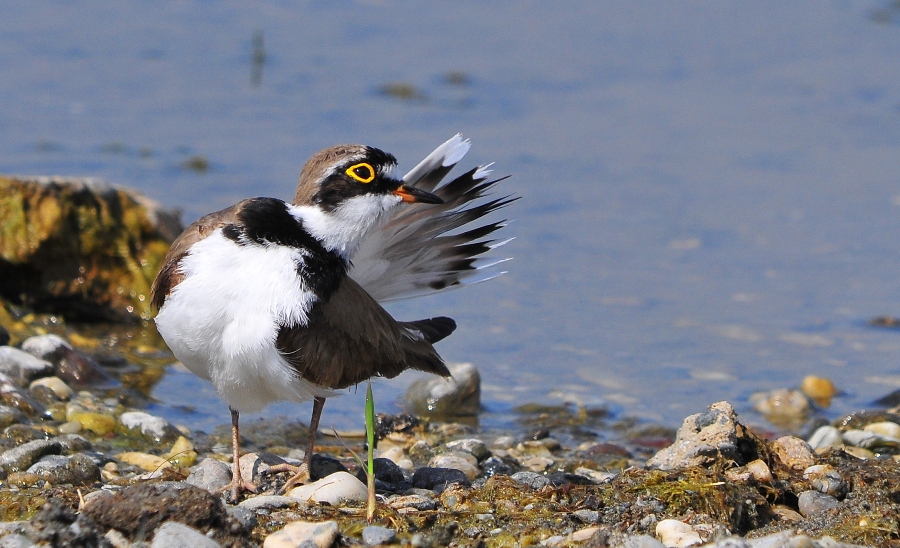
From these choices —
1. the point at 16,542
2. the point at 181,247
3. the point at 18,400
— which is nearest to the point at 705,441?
the point at 181,247

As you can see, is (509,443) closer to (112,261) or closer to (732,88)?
(112,261)

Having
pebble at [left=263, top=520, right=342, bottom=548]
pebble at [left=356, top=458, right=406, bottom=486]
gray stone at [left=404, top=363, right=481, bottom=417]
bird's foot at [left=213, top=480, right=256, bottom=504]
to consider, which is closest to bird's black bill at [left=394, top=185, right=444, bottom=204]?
pebble at [left=356, top=458, right=406, bottom=486]

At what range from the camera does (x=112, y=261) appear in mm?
9008

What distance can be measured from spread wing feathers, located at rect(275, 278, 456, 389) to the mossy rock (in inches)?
157

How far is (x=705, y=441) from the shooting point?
5.46 m

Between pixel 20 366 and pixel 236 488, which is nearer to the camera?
pixel 236 488

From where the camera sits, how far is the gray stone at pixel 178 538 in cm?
391

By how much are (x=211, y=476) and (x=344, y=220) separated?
1292 millimetres

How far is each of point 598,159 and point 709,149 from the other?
124 centimetres

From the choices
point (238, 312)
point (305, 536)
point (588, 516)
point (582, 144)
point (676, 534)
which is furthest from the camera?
point (582, 144)

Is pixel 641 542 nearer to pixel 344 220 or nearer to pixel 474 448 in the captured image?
pixel 344 220

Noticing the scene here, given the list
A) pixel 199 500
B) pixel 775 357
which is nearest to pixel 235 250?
pixel 199 500

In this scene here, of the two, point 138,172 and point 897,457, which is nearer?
point 897,457

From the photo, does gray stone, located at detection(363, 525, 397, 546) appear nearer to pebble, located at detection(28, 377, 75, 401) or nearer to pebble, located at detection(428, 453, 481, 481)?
pebble, located at detection(428, 453, 481, 481)
